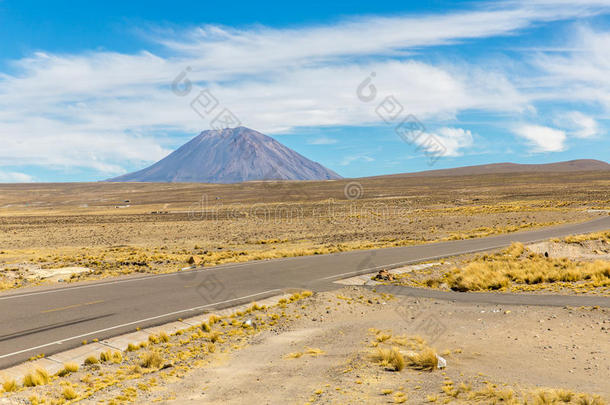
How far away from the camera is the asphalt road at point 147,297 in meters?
13.2

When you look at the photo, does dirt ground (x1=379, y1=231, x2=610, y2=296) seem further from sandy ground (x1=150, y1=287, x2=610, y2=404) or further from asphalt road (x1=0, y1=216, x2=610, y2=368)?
sandy ground (x1=150, y1=287, x2=610, y2=404)

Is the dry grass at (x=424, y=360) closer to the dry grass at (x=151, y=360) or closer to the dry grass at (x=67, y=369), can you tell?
the dry grass at (x=151, y=360)

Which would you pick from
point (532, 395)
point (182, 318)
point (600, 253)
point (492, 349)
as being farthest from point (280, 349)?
point (600, 253)

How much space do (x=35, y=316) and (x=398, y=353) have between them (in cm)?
1220

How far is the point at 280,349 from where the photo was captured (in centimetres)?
1265

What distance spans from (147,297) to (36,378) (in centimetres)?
835

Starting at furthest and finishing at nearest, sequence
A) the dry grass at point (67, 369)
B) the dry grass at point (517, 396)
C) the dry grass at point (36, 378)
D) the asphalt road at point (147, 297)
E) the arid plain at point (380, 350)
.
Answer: the asphalt road at point (147, 297) < the dry grass at point (67, 369) < the dry grass at point (36, 378) < the arid plain at point (380, 350) < the dry grass at point (517, 396)

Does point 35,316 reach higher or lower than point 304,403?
higher

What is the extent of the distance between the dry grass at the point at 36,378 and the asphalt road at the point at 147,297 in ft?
4.42

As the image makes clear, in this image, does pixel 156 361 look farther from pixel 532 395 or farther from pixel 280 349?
pixel 532 395

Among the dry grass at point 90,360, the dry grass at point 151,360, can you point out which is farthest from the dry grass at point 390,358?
the dry grass at point 90,360

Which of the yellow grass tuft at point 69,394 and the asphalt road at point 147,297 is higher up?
the asphalt road at point 147,297

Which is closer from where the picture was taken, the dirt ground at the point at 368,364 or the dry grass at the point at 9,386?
the dirt ground at the point at 368,364

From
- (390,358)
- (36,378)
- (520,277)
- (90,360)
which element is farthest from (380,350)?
A: (520,277)
